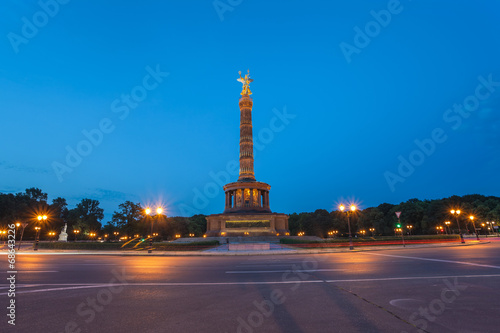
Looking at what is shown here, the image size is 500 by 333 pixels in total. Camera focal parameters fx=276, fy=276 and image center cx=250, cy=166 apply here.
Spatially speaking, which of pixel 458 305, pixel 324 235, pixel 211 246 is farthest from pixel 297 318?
pixel 324 235

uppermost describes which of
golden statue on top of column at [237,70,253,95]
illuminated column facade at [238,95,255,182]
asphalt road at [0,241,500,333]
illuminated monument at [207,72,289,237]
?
golden statue on top of column at [237,70,253,95]

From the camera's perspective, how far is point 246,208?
5147cm

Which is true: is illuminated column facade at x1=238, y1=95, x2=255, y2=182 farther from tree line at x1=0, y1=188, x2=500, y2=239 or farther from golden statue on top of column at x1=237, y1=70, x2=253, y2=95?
tree line at x1=0, y1=188, x2=500, y2=239

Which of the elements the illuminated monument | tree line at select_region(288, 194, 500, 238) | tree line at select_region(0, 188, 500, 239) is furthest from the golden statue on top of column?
tree line at select_region(288, 194, 500, 238)

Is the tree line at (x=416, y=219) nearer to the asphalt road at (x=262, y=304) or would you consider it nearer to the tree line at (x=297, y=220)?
the tree line at (x=297, y=220)

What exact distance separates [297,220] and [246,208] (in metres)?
63.9

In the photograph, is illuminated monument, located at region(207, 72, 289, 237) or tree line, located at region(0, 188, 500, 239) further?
tree line, located at region(0, 188, 500, 239)

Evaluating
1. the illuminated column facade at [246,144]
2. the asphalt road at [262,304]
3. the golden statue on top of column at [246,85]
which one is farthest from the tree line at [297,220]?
the asphalt road at [262,304]

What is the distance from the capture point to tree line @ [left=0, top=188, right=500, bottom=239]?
6450 cm

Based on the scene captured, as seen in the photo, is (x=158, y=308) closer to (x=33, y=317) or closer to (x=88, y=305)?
(x=88, y=305)

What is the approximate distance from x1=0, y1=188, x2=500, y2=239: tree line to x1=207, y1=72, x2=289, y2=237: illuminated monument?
13.1 m

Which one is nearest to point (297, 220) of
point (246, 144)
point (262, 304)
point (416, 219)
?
point (416, 219)

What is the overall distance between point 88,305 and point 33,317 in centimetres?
99

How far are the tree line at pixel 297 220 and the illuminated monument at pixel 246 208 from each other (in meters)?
13.1
